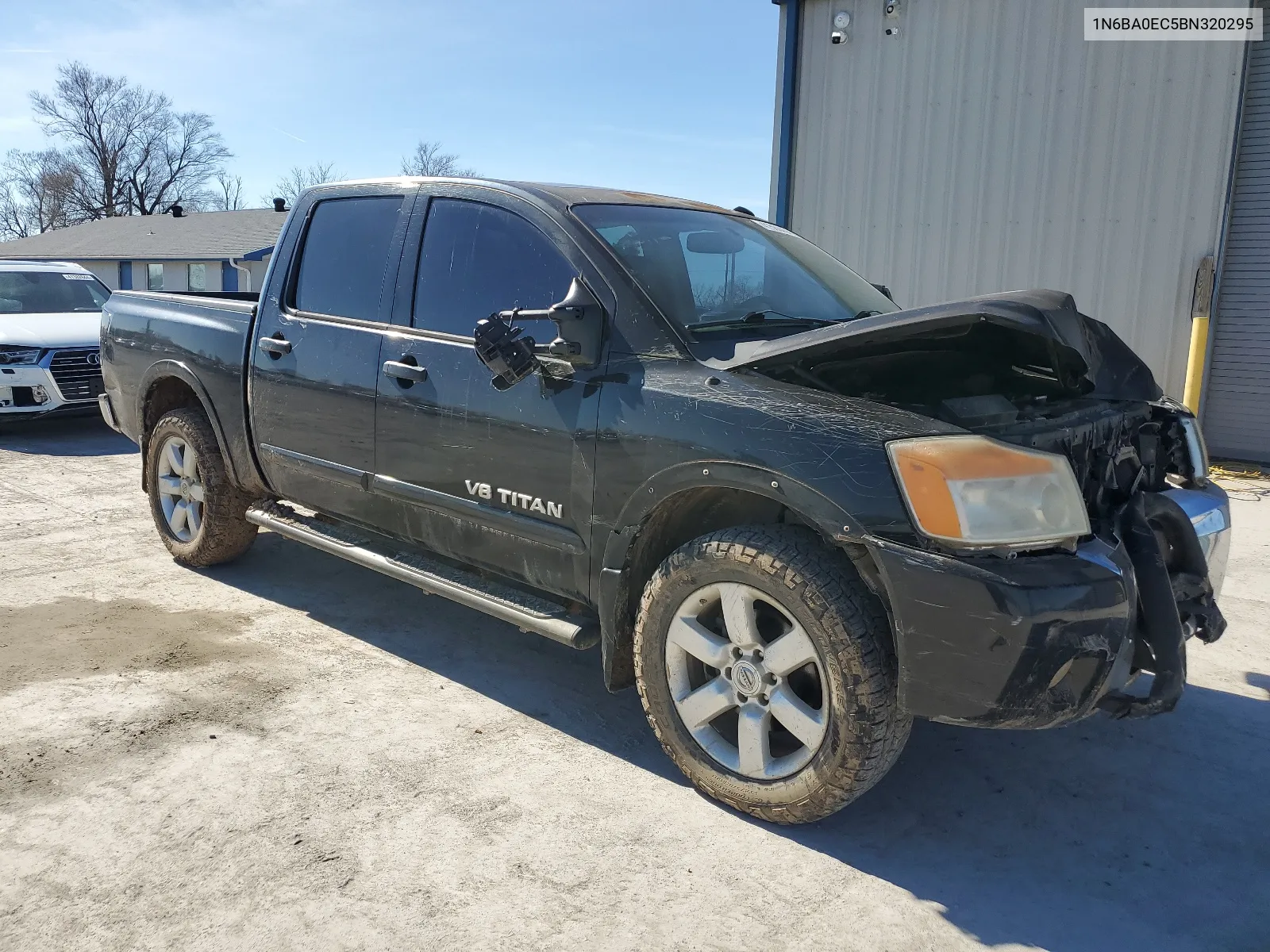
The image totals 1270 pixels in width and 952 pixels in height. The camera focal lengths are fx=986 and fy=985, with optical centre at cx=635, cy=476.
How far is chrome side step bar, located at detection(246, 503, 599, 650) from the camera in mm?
3215

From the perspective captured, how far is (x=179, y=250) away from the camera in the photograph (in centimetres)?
3145

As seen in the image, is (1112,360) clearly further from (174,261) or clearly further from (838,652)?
(174,261)

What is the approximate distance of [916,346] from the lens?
9.16ft

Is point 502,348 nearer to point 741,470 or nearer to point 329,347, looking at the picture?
point 741,470

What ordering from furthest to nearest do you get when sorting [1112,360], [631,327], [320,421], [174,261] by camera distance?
[174,261] → [320,421] → [1112,360] → [631,327]

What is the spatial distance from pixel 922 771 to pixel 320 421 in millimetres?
2645

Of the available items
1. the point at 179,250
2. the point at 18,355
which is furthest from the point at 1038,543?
the point at 179,250

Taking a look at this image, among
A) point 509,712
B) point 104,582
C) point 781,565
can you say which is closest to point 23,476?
point 104,582

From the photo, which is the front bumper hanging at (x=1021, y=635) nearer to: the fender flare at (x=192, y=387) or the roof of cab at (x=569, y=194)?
the roof of cab at (x=569, y=194)

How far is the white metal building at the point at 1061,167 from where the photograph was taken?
8773 mm

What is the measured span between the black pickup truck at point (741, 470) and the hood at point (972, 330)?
0.7 inches

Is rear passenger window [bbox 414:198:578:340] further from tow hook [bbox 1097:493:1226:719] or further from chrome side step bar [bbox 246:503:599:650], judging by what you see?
tow hook [bbox 1097:493:1226:719]

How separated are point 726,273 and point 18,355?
8.01m

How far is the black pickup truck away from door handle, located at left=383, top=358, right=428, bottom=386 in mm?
15
